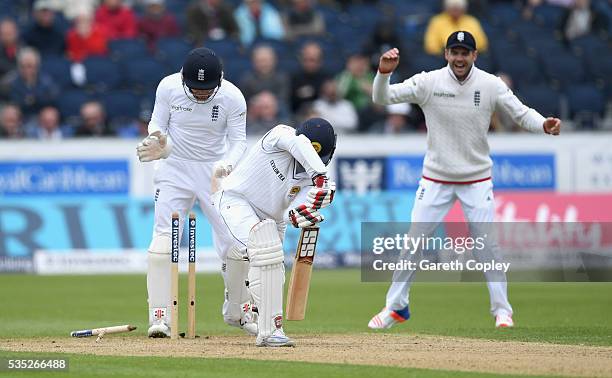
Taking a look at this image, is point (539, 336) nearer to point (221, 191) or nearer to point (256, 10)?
point (221, 191)

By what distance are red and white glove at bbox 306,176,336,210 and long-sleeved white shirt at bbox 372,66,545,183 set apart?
2.54 metres

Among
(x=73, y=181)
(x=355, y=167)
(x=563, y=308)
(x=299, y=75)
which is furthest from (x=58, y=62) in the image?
(x=563, y=308)

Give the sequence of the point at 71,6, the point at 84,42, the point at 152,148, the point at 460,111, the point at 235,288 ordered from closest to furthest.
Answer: the point at 152,148 → the point at 235,288 → the point at 460,111 → the point at 84,42 → the point at 71,6

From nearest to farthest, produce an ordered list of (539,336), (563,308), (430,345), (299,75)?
(430,345), (539,336), (563,308), (299,75)

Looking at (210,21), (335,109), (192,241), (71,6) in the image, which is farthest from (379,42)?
(192,241)

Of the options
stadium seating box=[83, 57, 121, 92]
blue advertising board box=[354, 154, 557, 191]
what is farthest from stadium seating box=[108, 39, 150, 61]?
blue advertising board box=[354, 154, 557, 191]

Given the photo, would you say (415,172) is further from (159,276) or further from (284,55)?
(159,276)

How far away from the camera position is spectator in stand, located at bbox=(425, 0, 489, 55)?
21.7 meters

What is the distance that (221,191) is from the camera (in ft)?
36.0

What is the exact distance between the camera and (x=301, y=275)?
10.5 m

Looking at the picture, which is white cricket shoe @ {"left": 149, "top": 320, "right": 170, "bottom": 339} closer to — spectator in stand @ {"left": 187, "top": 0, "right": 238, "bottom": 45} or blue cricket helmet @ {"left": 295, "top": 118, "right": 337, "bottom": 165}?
blue cricket helmet @ {"left": 295, "top": 118, "right": 337, "bottom": 165}

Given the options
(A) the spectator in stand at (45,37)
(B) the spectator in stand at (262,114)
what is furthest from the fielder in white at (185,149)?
(A) the spectator in stand at (45,37)

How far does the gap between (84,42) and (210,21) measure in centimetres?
226

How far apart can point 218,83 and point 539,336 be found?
3.77m
